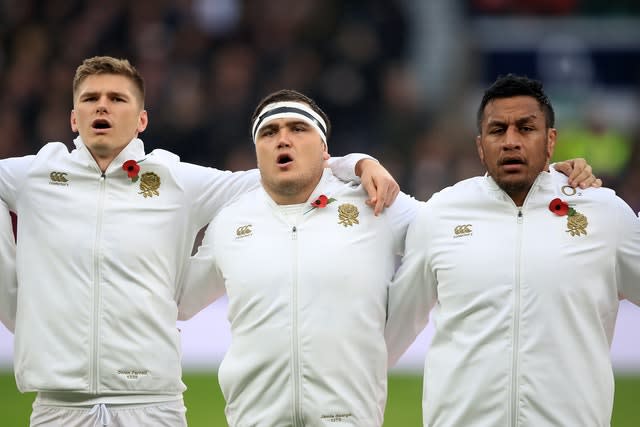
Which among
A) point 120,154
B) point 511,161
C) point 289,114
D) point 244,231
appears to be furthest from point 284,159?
point 511,161

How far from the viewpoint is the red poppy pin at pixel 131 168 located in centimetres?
566

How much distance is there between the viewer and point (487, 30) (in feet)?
55.6

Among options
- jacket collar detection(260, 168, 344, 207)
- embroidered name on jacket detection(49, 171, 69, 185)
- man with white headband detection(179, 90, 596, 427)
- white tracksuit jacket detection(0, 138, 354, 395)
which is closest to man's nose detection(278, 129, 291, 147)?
man with white headband detection(179, 90, 596, 427)

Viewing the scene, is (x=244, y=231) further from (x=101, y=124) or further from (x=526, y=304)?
(x=526, y=304)

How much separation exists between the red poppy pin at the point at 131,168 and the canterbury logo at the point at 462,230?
1.46 meters

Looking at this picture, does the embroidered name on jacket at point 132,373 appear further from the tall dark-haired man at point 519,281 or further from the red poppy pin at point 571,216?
the red poppy pin at point 571,216

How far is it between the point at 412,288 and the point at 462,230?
33 centimetres

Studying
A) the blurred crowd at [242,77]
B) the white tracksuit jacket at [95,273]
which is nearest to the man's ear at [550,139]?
the white tracksuit jacket at [95,273]

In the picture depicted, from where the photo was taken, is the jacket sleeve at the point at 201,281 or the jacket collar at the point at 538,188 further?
the jacket sleeve at the point at 201,281

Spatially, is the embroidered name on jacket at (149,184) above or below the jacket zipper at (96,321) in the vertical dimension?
above

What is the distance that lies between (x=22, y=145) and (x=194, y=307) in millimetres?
7449

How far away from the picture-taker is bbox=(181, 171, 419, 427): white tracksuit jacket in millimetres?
5152

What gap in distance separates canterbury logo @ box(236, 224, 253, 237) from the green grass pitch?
368 centimetres

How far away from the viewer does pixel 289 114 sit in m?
5.43
